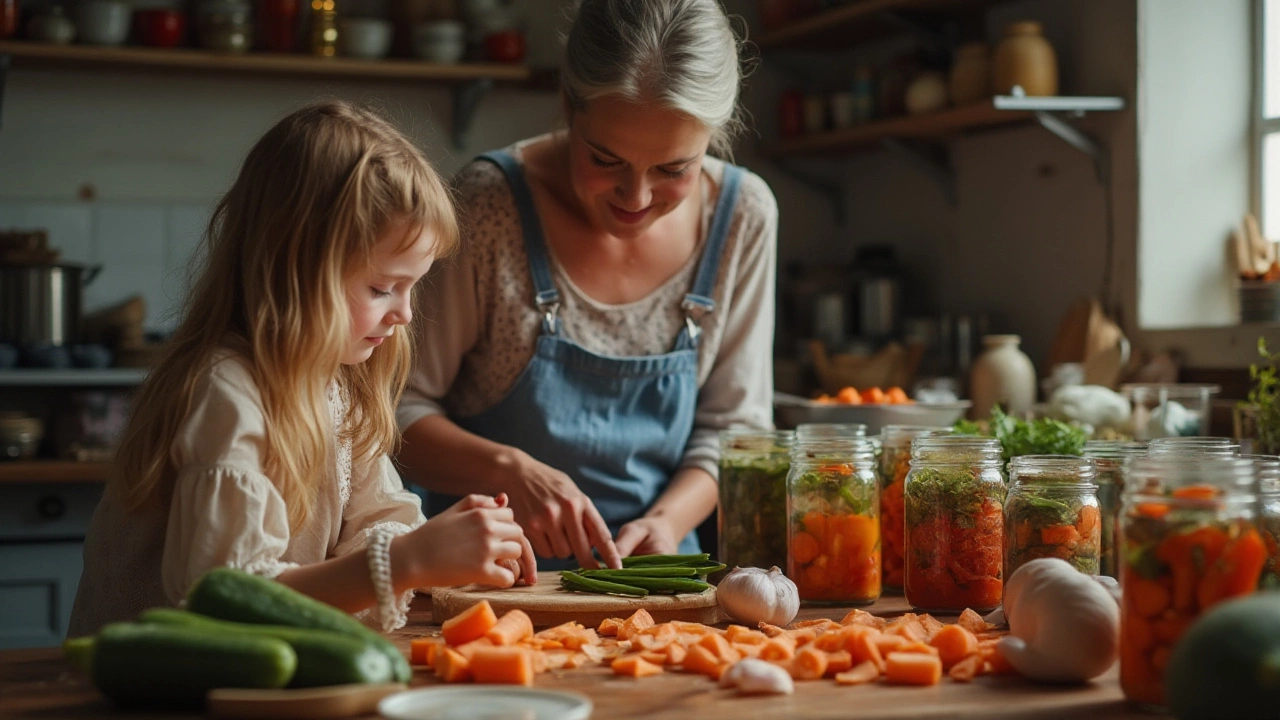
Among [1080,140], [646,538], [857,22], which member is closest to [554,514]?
[646,538]

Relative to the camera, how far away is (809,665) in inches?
44.1

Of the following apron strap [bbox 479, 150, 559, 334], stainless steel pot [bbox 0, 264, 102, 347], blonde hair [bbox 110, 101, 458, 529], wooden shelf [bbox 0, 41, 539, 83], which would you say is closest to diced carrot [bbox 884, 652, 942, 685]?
blonde hair [bbox 110, 101, 458, 529]

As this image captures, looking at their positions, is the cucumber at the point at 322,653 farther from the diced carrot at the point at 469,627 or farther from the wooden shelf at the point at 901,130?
the wooden shelf at the point at 901,130

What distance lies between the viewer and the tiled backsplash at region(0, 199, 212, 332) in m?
3.89

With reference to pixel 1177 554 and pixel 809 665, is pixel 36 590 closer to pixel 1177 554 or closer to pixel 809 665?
pixel 809 665

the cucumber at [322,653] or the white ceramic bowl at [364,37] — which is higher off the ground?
the white ceramic bowl at [364,37]

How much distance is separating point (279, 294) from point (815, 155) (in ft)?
10.6

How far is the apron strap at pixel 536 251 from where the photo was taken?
1.96 m

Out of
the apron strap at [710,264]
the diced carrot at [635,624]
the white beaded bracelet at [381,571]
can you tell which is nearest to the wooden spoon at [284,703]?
the white beaded bracelet at [381,571]

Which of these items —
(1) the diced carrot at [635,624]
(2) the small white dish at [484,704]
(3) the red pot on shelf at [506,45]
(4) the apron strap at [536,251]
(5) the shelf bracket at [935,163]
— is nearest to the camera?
(2) the small white dish at [484,704]

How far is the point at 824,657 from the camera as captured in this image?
1128mm

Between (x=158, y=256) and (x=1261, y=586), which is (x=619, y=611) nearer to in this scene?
(x=1261, y=586)

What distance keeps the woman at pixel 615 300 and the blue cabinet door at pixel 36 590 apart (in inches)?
66.8

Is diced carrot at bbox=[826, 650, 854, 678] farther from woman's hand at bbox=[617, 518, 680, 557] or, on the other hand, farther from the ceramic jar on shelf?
the ceramic jar on shelf
